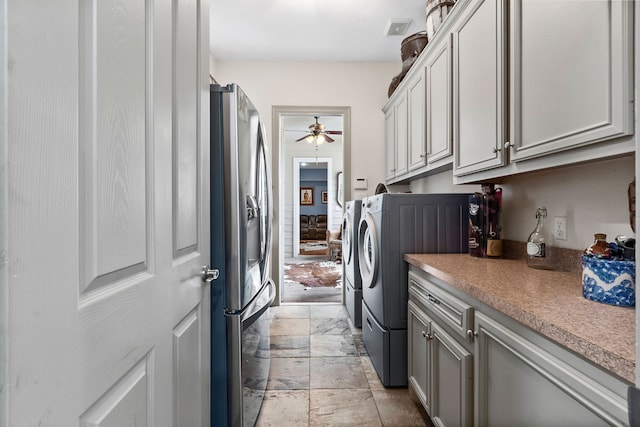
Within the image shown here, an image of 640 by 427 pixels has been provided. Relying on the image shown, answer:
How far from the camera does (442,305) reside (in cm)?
146

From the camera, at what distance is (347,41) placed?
3.20 meters

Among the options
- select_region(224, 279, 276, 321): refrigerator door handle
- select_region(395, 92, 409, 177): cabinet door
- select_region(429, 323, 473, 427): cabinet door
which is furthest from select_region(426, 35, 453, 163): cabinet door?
select_region(224, 279, 276, 321): refrigerator door handle

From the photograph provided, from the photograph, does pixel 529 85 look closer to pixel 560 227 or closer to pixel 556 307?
pixel 560 227

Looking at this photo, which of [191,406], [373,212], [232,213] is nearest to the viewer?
[191,406]

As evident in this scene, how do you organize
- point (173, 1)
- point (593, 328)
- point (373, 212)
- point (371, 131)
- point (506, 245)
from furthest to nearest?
point (371, 131) → point (373, 212) → point (506, 245) → point (173, 1) → point (593, 328)

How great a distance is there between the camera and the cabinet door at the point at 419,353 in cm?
166

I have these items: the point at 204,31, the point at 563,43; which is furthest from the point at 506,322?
the point at 204,31

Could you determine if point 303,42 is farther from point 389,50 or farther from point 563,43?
point 563,43

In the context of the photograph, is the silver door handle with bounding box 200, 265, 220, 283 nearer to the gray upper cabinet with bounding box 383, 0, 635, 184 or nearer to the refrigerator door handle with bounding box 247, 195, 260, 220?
Answer: the refrigerator door handle with bounding box 247, 195, 260, 220

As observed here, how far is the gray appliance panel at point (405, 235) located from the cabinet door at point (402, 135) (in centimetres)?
→ 88

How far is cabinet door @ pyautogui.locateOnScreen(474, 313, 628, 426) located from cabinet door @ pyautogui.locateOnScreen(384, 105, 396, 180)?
2.34 metres

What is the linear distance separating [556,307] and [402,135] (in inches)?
90.2

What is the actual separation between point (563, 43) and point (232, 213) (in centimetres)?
131

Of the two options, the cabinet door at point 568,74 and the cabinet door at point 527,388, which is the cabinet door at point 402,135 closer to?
the cabinet door at point 568,74
